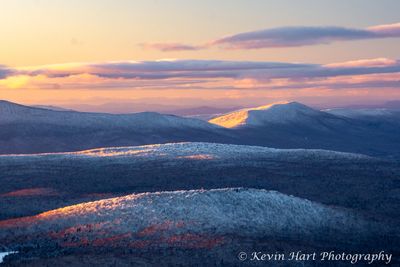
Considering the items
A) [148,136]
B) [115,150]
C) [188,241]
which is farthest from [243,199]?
[148,136]

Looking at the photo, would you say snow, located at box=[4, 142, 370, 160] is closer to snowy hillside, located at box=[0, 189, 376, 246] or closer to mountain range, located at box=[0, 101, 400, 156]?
snowy hillside, located at box=[0, 189, 376, 246]

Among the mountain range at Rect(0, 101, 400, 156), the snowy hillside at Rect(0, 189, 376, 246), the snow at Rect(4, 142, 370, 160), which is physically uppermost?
the snowy hillside at Rect(0, 189, 376, 246)

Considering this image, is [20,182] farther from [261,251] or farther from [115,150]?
[261,251]

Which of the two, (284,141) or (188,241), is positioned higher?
(188,241)

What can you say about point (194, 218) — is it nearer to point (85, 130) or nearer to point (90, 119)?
point (85, 130)

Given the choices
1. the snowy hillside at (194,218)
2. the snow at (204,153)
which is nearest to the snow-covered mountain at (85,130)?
the snow at (204,153)

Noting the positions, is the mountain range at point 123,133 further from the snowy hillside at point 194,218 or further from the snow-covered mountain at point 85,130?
the snowy hillside at point 194,218

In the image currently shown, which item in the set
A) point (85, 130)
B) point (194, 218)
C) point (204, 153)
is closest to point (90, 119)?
point (85, 130)

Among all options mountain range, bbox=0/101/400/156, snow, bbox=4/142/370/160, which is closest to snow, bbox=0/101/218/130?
mountain range, bbox=0/101/400/156
